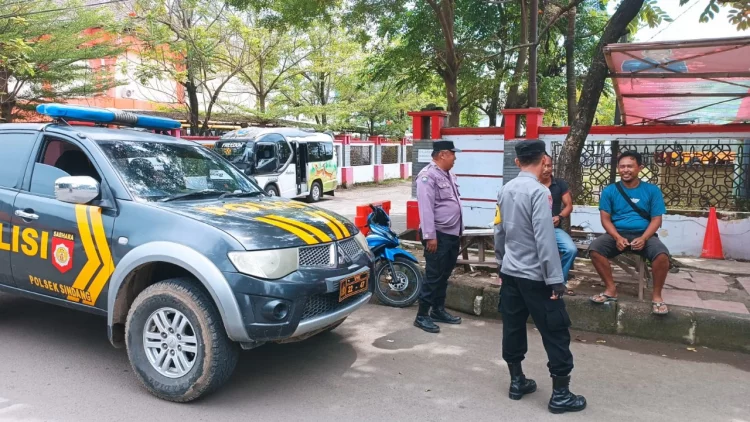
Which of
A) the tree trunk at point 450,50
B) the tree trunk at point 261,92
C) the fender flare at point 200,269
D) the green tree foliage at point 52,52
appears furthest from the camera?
the tree trunk at point 261,92

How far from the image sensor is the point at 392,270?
557cm

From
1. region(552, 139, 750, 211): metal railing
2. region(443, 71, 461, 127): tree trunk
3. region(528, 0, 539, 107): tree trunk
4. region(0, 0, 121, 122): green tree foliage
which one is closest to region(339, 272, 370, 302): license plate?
region(552, 139, 750, 211): metal railing

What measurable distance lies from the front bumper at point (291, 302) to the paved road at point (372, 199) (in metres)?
7.47

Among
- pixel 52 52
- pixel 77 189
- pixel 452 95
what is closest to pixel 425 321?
pixel 77 189

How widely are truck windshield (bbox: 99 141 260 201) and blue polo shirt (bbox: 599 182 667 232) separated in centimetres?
325

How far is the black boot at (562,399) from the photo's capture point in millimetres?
3332

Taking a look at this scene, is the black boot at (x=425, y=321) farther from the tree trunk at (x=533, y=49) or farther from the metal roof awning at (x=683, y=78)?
the tree trunk at (x=533, y=49)

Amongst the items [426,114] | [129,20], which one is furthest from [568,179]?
[129,20]

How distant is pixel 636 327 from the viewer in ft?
15.5

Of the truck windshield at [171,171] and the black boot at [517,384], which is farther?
the truck windshield at [171,171]

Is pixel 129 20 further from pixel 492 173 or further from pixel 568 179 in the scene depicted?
pixel 568 179

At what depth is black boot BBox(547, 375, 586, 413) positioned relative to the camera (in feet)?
10.9

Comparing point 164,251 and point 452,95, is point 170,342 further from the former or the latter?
point 452,95

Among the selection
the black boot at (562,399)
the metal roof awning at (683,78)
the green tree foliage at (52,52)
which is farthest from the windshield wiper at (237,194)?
the green tree foliage at (52,52)
